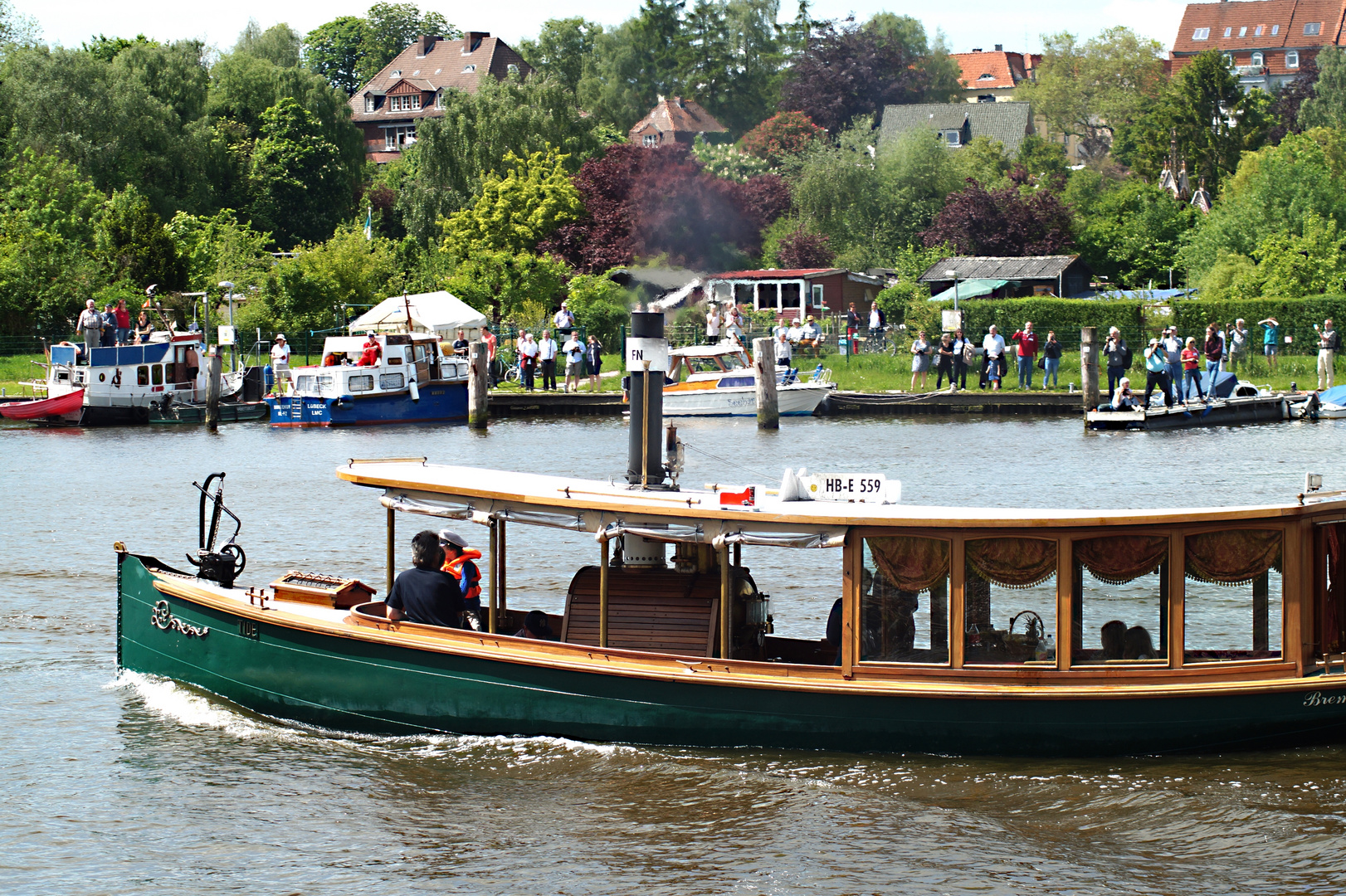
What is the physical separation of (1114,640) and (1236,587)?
3.18ft

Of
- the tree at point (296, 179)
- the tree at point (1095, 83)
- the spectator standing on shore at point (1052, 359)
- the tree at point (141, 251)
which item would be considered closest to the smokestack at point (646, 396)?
the spectator standing on shore at point (1052, 359)

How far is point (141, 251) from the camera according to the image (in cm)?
5466

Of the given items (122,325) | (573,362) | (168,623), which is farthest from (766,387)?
(168,623)

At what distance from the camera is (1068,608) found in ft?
37.9

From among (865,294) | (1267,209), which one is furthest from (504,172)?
(1267,209)

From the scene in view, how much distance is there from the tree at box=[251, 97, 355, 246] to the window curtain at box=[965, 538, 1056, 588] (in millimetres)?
67820

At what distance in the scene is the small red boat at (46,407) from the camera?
140ft

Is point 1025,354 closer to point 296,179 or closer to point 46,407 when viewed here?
point 46,407

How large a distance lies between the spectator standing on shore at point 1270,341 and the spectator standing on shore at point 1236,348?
59cm

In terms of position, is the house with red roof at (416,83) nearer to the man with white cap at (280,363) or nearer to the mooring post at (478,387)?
A: the man with white cap at (280,363)

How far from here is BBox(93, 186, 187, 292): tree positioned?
5475cm

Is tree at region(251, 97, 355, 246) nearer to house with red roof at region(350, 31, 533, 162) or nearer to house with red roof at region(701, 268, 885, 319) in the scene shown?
house with red roof at region(701, 268, 885, 319)

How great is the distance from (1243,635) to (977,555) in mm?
2315

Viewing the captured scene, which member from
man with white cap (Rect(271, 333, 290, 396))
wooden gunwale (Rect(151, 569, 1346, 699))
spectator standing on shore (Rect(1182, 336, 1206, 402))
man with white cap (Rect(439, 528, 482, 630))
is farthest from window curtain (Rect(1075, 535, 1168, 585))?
man with white cap (Rect(271, 333, 290, 396))
